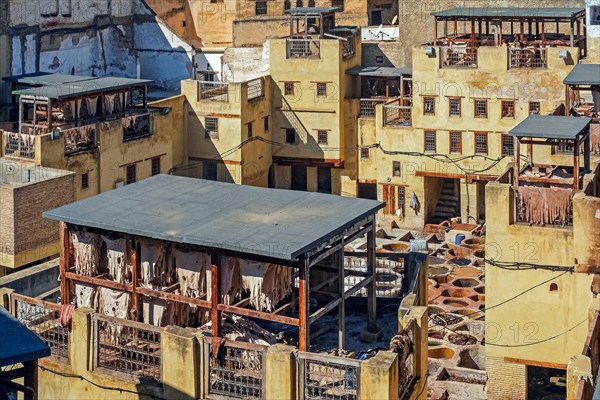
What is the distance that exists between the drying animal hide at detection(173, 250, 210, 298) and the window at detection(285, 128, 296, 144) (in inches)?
1589

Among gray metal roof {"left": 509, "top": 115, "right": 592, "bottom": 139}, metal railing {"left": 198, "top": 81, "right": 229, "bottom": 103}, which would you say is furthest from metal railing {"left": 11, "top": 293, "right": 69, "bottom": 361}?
metal railing {"left": 198, "top": 81, "right": 229, "bottom": 103}

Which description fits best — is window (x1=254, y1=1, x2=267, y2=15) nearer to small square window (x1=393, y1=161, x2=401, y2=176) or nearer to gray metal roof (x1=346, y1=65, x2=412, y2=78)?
gray metal roof (x1=346, y1=65, x2=412, y2=78)

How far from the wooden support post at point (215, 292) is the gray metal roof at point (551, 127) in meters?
16.8

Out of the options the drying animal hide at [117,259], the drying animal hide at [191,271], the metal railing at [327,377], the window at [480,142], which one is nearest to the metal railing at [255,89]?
the window at [480,142]

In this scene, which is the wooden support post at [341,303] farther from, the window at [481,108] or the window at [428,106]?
the window at [428,106]

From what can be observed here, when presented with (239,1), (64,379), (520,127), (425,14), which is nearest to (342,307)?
(64,379)

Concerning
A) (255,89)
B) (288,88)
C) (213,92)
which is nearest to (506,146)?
(288,88)

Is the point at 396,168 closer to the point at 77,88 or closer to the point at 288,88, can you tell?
the point at 288,88

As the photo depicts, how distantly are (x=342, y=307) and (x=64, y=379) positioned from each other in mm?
6589

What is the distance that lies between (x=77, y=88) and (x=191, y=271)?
31.7 metres

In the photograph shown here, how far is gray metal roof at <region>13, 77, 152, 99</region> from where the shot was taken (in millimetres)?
58094

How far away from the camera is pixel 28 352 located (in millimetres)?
24078

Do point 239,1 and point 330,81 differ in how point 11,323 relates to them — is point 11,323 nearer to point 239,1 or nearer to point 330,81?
point 330,81

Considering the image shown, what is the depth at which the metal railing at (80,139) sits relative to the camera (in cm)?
5697
